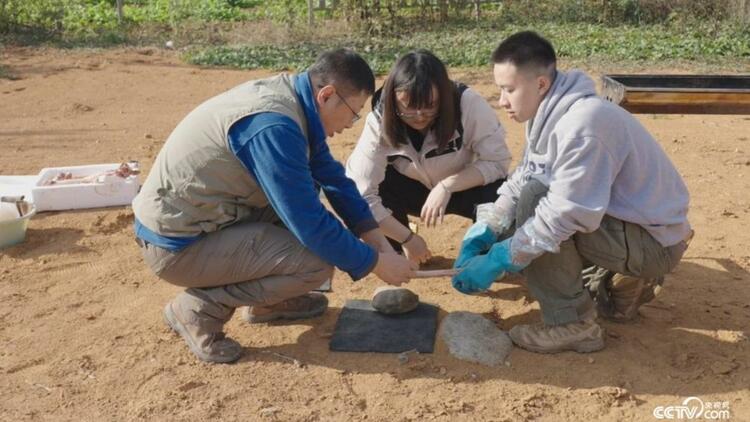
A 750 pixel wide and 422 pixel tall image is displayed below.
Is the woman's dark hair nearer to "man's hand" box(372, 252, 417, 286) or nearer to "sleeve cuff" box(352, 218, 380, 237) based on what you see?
"sleeve cuff" box(352, 218, 380, 237)

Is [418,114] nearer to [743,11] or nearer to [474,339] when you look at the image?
[474,339]

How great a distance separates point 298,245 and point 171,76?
5.90 m

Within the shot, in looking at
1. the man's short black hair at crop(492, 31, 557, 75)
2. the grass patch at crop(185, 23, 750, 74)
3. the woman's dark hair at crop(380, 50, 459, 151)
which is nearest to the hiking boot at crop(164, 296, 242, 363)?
the woman's dark hair at crop(380, 50, 459, 151)

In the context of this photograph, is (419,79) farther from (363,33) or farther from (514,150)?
(363,33)

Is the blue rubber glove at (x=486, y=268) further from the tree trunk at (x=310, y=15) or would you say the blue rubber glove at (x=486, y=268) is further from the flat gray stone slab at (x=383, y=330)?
the tree trunk at (x=310, y=15)

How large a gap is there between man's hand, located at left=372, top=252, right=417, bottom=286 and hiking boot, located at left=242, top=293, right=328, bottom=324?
55 cm

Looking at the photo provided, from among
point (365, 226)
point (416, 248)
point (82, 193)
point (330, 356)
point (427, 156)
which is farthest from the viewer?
point (82, 193)

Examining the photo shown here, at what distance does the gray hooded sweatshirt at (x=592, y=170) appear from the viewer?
9.31 feet

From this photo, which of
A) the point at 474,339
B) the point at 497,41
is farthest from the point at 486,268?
the point at 497,41

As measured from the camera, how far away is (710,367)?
3057 millimetres

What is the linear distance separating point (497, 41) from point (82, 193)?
6.44 meters

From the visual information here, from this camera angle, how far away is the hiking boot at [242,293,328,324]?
3.49 m

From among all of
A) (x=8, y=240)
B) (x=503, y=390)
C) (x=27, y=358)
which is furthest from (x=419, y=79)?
(x=8, y=240)

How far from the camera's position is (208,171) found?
9.62 feet
